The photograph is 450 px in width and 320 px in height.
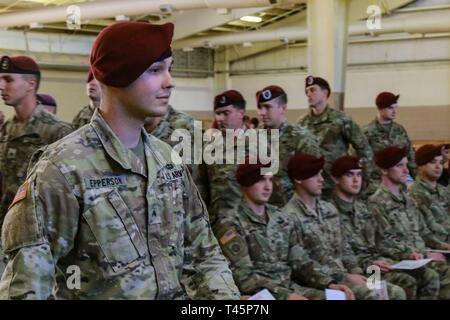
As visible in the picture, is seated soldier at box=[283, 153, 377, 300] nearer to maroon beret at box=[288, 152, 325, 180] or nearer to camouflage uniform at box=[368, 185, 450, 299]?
maroon beret at box=[288, 152, 325, 180]

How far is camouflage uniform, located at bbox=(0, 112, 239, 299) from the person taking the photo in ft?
4.02

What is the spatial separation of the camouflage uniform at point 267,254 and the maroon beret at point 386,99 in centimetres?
271

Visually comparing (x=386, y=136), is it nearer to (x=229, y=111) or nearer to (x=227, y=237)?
(x=229, y=111)

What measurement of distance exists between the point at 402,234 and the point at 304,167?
103cm

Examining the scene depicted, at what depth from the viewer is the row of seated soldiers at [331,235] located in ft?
10.3

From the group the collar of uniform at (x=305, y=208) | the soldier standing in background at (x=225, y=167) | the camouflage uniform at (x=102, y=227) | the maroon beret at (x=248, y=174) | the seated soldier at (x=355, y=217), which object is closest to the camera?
the camouflage uniform at (x=102, y=227)

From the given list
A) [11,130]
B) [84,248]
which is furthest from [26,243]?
[11,130]

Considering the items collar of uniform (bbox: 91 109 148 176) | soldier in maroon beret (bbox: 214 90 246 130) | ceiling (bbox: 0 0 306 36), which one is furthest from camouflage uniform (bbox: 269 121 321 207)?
ceiling (bbox: 0 0 306 36)

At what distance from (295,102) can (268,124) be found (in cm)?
1037

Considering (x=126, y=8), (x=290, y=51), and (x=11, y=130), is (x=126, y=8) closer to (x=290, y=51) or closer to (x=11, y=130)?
(x=11, y=130)

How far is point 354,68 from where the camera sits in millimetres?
13398

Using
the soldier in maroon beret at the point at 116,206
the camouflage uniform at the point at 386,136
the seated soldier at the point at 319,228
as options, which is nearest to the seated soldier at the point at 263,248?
the seated soldier at the point at 319,228

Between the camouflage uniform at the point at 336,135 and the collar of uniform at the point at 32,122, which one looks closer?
the collar of uniform at the point at 32,122

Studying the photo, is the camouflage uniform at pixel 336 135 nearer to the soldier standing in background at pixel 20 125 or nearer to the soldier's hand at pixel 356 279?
the soldier's hand at pixel 356 279
